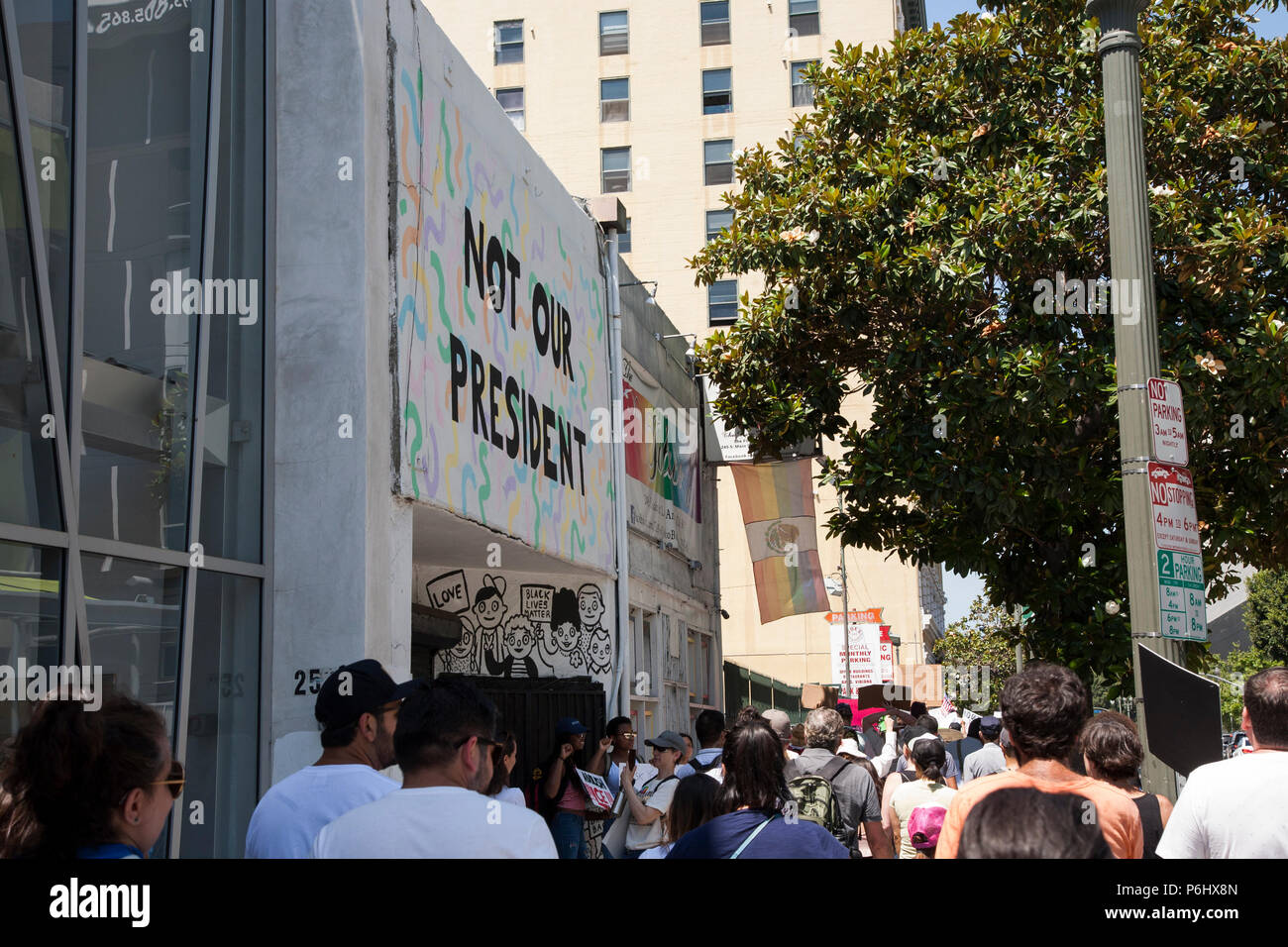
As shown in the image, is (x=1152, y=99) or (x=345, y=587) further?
(x=1152, y=99)

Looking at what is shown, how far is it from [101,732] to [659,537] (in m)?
14.7

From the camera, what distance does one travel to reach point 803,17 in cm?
4022

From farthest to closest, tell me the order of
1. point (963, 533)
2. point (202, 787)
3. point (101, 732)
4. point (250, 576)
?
point (963, 533) < point (250, 576) < point (202, 787) < point (101, 732)

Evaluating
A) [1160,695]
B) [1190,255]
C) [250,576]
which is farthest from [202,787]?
[1190,255]

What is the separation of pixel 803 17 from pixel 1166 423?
36.8 m

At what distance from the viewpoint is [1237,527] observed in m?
13.2

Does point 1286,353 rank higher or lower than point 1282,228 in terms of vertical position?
lower

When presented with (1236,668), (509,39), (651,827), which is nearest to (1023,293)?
(651,827)

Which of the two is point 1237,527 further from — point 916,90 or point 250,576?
point 250,576

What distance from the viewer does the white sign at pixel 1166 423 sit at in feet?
20.1

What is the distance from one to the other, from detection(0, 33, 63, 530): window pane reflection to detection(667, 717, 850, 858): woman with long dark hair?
369cm

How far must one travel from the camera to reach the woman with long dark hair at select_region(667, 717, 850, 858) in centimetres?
421

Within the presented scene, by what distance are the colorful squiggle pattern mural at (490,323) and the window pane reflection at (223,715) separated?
1.46 metres
